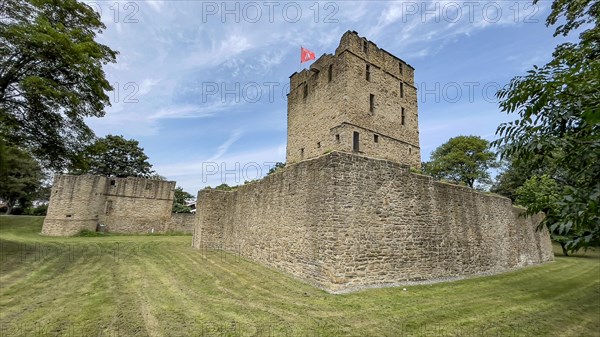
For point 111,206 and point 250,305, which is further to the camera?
point 111,206

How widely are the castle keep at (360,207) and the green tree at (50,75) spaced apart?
24.6 feet

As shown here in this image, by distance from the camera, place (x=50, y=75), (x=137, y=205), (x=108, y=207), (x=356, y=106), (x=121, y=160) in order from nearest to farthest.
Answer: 1. (x=50, y=75)
2. (x=356, y=106)
3. (x=108, y=207)
4. (x=137, y=205)
5. (x=121, y=160)

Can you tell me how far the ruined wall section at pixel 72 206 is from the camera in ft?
71.4

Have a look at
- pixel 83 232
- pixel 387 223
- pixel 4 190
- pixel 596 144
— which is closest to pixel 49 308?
pixel 387 223

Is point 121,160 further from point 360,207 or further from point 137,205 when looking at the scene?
point 360,207

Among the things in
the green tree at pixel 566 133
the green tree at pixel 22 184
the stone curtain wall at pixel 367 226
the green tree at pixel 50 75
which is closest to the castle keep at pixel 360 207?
the stone curtain wall at pixel 367 226

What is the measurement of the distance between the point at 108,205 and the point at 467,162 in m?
40.9

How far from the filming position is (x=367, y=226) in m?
8.48

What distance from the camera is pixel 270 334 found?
483cm

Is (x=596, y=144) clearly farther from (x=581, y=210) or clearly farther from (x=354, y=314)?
(x=354, y=314)

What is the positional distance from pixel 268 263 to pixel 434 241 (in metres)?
6.56

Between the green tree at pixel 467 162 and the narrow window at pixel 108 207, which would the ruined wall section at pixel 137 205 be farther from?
the green tree at pixel 467 162

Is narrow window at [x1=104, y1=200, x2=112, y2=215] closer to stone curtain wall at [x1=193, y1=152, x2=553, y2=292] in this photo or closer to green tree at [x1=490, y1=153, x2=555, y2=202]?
stone curtain wall at [x1=193, y1=152, x2=553, y2=292]

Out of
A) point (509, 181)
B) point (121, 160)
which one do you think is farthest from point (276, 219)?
point (121, 160)
